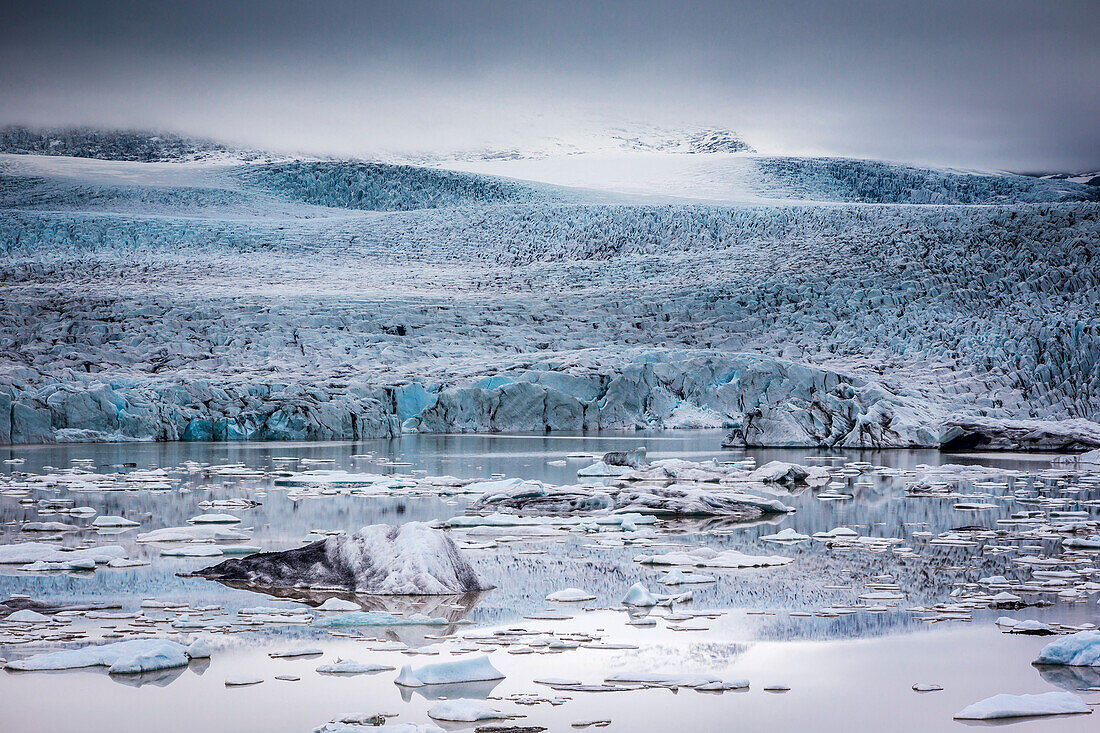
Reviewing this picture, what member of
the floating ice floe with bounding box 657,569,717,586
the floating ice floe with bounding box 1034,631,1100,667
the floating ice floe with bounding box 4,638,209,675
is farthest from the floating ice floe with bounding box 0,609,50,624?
the floating ice floe with bounding box 1034,631,1100,667

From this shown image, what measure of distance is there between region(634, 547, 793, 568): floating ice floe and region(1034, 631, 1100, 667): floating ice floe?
180 centimetres

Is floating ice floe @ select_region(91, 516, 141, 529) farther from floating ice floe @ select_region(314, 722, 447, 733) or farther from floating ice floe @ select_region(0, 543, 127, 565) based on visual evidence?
floating ice floe @ select_region(314, 722, 447, 733)

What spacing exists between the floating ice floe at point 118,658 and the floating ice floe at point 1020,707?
2023 millimetres

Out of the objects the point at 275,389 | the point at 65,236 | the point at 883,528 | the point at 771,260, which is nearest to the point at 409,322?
the point at 275,389

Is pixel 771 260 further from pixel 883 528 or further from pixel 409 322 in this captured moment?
pixel 883 528

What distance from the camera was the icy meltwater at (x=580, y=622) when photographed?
279 cm

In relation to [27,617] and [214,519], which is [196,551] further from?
[27,617]

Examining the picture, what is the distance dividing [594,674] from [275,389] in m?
13.2

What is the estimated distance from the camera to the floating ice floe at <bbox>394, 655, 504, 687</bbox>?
298 centimetres

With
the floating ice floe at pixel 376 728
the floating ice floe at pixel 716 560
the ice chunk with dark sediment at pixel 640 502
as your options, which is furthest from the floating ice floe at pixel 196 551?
the floating ice floe at pixel 376 728

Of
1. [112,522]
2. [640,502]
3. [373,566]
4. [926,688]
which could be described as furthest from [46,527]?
[926,688]

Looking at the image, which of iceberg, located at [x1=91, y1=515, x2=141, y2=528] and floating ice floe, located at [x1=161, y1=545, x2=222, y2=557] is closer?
floating ice floe, located at [x1=161, y1=545, x2=222, y2=557]

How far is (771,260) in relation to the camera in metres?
24.4

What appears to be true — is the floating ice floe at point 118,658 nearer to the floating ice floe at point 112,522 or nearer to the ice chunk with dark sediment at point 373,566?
the ice chunk with dark sediment at point 373,566
